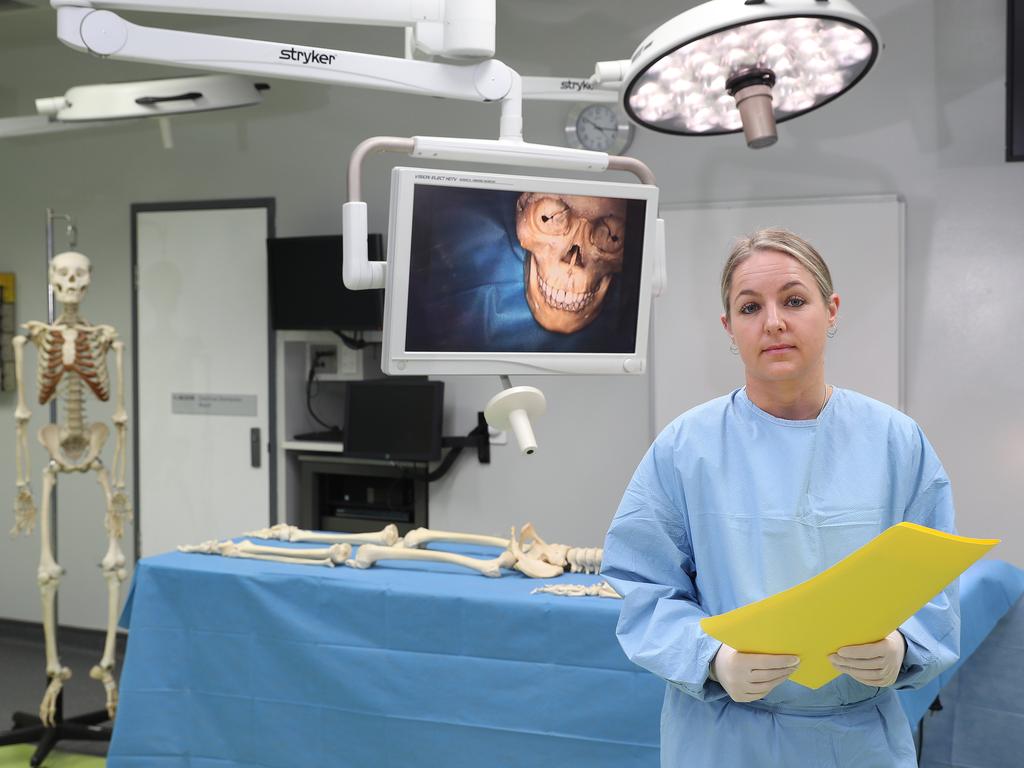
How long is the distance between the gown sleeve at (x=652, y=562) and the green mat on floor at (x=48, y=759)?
3.05 meters

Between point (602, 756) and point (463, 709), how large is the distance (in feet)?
1.21

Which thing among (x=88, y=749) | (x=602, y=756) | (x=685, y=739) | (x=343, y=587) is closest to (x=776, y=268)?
(x=685, y=739)

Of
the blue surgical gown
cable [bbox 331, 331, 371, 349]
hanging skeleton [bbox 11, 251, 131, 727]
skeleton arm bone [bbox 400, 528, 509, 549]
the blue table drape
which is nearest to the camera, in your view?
the blue surgical gown

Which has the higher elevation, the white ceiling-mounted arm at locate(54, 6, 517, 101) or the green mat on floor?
the white ceiling-mounted arm at locate(54, 6, 517, 101)

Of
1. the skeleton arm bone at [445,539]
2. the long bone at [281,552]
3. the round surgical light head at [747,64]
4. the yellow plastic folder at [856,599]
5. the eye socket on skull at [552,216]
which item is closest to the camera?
the yellow plastic folder at [856,599]

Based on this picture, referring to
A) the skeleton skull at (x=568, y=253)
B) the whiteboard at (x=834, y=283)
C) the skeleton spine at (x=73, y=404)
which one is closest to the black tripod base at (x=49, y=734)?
the skeleton spine at (x=73, y=404)

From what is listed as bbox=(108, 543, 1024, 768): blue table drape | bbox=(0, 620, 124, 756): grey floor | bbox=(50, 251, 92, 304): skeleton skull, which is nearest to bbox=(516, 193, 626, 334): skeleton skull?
bbox=(108, 543, 1024, 768): blue table drape

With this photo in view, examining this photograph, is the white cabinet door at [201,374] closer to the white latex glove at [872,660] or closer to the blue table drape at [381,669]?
the blue table drape at [381,669]

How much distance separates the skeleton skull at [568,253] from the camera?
6.89 ft

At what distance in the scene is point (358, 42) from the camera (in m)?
4.80

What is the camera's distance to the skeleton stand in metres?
3.70

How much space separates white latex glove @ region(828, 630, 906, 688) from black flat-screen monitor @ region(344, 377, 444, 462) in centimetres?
315

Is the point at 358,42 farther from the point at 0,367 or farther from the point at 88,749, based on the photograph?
the point at 88,749

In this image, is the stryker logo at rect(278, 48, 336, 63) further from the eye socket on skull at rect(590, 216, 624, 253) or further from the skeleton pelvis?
the skeleton pelvis
